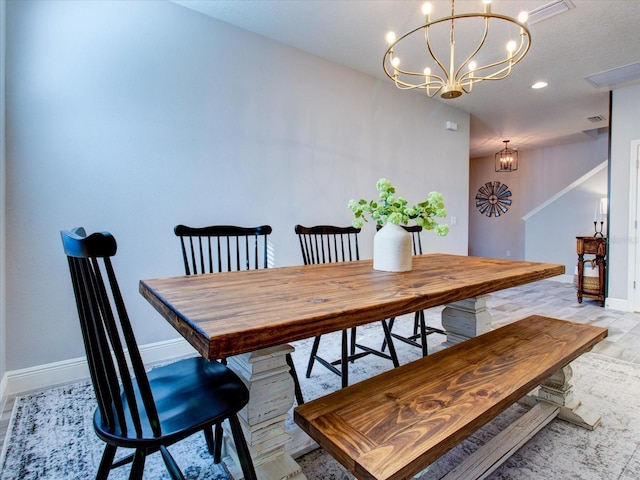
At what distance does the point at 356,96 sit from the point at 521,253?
234 inches

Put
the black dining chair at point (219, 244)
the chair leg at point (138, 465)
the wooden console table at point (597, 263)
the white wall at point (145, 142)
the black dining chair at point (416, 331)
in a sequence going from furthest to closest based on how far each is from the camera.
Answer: the wooden console table at point (597, 263), the black dining chair at point (416, 331), the white wall at point (145, 142), the black dining chair at point (219, 244), the chair leg at point (138, 465)

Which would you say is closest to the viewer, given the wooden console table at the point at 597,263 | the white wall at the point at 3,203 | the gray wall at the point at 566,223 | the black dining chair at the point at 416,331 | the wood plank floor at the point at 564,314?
the white wall at the point at 3,203

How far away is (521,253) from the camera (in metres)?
7.50

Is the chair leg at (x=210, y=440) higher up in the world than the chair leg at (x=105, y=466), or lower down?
lower down

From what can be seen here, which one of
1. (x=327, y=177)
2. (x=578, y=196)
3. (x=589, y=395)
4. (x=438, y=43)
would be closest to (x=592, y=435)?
(x=589, y=395)

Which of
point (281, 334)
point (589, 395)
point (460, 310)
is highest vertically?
point (281, 334)

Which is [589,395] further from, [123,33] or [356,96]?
[123,33]

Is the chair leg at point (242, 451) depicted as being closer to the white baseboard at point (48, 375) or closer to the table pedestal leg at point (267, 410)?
the table pedestal leg at point (267, 410)

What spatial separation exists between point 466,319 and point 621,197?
3.38m

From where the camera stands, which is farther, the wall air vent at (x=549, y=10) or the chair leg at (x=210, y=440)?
the wall air vent at (x=549, y=10)

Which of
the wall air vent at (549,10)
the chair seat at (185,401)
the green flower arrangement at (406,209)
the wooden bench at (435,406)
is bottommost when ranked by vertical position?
the wooden bench at (435,406)

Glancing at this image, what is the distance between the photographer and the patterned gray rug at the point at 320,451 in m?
1.35

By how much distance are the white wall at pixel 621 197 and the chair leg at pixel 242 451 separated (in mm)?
4786

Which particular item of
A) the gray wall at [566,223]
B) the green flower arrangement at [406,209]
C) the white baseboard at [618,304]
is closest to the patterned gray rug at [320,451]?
the green flower arrangement at [406,209]
